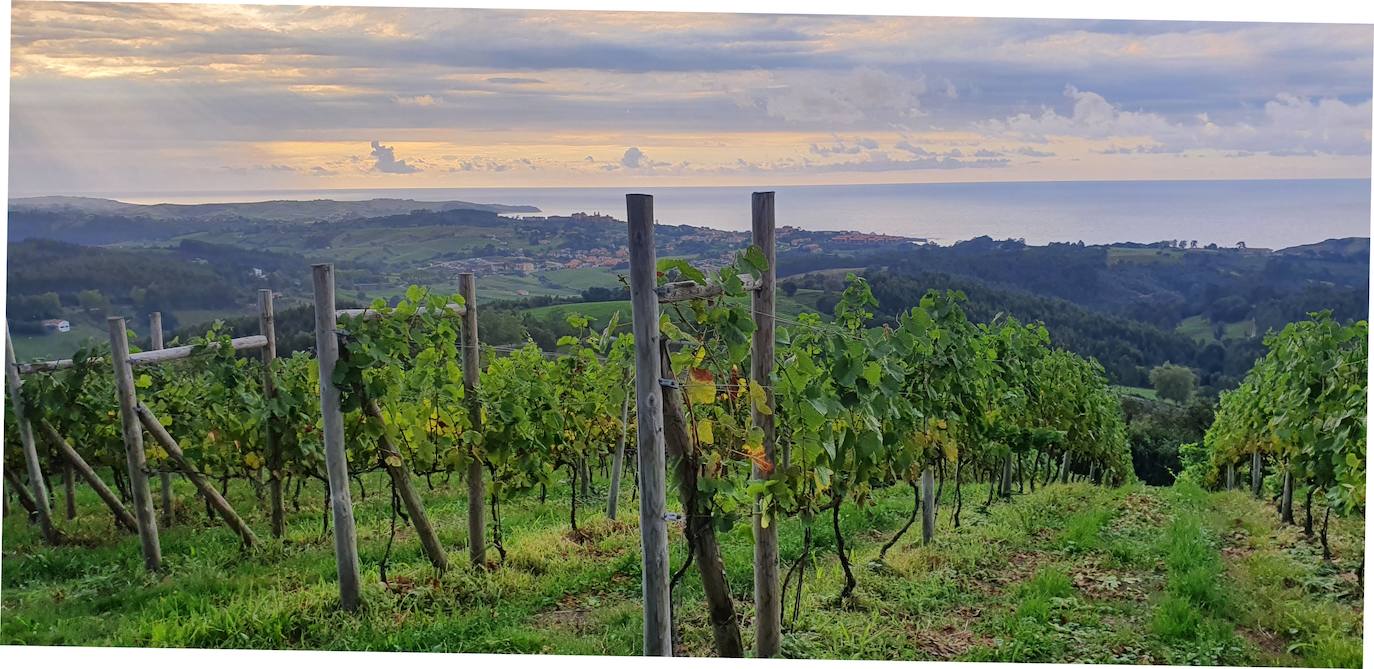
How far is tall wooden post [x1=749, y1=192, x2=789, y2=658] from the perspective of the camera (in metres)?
4.05

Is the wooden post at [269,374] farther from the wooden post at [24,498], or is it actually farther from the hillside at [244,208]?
the hillside at [244,208]

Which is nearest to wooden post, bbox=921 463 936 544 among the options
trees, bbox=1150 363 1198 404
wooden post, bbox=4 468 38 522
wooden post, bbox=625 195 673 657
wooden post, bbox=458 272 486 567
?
wooden post, bbox=458 272 486 567

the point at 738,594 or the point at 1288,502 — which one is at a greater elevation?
the point at 738,594

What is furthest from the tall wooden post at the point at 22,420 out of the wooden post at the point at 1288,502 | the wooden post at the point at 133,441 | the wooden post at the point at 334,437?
the wooden post at the point at 1288,502

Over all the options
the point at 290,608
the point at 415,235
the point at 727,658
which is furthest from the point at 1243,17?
the point at 415,235

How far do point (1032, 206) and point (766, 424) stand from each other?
56.0 feet

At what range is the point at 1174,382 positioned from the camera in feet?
77.3

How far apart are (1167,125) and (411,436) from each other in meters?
15.4

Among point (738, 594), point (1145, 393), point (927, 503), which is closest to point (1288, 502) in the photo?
point (927, 503)

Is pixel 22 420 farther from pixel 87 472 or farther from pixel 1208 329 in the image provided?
pixel 1208 329

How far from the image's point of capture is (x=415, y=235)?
18.0 m

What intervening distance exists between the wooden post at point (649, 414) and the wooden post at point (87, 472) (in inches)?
152

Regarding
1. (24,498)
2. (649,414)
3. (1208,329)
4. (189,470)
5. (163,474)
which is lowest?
(1208,329)

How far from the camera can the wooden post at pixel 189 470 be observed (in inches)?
228
